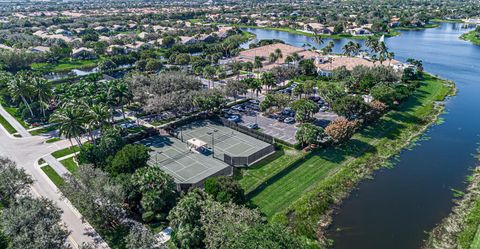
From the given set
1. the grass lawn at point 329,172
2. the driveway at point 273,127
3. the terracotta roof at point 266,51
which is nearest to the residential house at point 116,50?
the terracotta roof at point 266,51

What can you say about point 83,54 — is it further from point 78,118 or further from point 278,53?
point 78,118

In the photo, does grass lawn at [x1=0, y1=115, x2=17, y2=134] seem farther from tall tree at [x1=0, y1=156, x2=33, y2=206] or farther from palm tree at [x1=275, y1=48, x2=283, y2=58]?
palm tree at [x1=275, y1=48, x2=283, y2=58]

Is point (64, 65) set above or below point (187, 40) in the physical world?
below

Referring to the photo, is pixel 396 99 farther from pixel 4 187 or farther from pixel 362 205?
pixel 4 187

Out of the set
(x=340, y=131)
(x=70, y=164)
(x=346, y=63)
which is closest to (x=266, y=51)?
(x=346, y=63)

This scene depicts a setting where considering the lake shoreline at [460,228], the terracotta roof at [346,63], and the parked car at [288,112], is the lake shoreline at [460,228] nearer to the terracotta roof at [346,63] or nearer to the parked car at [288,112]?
the parked car at [288,112]

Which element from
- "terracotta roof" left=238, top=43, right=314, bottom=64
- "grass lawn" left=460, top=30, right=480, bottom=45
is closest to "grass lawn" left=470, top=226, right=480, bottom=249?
"terracotta roof" left=238, top=43, right=314, bottom=64
